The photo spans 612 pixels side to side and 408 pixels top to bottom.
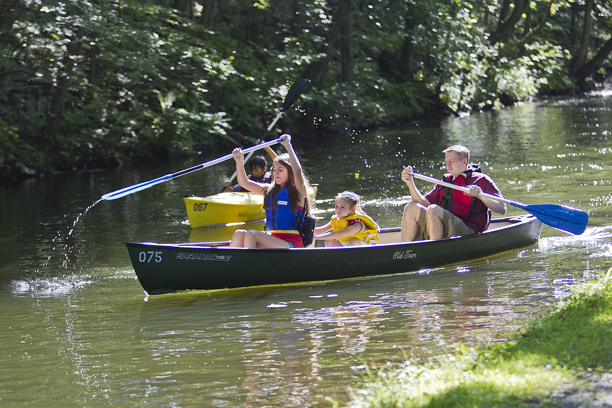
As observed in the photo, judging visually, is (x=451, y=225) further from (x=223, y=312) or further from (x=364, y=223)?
(x=223, y=312)

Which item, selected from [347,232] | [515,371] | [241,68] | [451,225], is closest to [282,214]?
[347,232]

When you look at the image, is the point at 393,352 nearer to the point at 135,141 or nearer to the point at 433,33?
the point at 135,141

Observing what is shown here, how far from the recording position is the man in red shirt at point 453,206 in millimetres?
6668

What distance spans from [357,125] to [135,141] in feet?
29.1

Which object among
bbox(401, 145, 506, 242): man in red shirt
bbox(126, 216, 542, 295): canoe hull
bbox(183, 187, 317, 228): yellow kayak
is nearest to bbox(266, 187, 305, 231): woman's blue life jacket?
bbox(126, 216, 542, 295): canoe hull

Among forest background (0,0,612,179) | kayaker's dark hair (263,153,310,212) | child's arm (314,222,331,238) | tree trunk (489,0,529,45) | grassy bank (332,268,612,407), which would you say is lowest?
grassy bank (332,268,612,407)

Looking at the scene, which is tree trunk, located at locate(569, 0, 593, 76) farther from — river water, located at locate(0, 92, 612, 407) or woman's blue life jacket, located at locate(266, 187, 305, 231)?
woman's blue life jacket, located at locate(266, 187, 305, 231)

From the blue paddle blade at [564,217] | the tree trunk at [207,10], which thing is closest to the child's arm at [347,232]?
the blue paddle blade at [564,217]

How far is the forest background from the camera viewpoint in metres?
15.6

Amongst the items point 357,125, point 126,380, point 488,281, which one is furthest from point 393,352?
point 357,125

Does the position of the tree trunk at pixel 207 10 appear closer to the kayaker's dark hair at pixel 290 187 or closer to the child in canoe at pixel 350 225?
the child in canoe at pixel 350 225

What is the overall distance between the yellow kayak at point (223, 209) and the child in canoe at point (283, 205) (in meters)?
2.97

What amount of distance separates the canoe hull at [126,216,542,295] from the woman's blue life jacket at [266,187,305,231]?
0.31 meters

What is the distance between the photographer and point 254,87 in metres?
21.7
